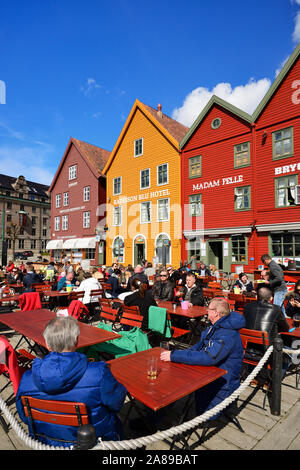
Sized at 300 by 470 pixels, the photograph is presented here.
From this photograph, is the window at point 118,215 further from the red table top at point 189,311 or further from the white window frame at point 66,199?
the red table top at point 189,311

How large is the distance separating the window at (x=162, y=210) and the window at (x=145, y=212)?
1.13 meters

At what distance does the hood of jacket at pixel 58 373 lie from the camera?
6.56 feet

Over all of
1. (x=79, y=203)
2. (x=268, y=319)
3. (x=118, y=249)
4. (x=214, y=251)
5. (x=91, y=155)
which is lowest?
(x=268, y=319)

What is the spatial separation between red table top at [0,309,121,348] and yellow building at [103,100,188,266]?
1507cm

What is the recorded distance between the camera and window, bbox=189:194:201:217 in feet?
66.1

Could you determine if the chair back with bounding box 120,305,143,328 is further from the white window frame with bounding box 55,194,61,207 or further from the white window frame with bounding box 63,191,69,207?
the white window frame with bounding box 55,194,61,207

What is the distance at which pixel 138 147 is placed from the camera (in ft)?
80.7

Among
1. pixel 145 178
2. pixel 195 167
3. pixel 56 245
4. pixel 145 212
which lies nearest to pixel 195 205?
pixel 195 167

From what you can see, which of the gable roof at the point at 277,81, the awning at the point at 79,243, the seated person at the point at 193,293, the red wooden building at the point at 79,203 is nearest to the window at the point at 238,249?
the gable roof at the point at 277,81

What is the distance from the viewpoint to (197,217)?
2012 centimetres

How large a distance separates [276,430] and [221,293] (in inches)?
206

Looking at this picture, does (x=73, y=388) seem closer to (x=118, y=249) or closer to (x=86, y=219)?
(x=118, y=249)

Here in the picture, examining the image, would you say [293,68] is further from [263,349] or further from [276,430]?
[276,430]

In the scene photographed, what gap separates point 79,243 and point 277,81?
21994mm
